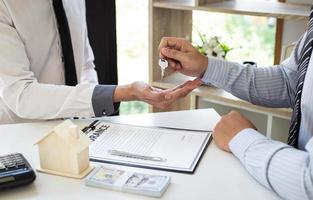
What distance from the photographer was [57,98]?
4.36ft

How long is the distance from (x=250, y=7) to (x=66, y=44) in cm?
92

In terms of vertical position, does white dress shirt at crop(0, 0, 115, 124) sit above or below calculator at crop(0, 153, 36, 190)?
above

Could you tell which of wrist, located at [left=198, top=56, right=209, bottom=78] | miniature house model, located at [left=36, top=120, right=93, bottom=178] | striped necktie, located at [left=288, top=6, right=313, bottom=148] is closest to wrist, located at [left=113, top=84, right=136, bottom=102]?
wrist, located at [left=198, top=56, right=209, bottom=78]

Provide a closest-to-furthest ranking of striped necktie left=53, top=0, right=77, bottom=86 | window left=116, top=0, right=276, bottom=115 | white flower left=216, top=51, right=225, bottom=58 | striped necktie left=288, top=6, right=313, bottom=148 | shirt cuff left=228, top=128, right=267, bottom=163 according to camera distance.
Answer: shirt cuff left=228, top=128, right=267, bottom=163, striped necktie left=288, top=6, right=313, bottom=148, striped necktie left=53, top=0, right=77, bottom=86, white flower left=216, top=51, right=225, bottom=58, window left=116, top=0, right=276, bottom=115

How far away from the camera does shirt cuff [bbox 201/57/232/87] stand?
1368 mm

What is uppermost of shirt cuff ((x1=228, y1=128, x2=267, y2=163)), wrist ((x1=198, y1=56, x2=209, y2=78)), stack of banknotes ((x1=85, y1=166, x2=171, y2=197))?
wrist ((x1=198, y1=56, x2=209, y2=78))

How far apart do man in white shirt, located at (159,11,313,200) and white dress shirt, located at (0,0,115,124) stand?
0.30 metres

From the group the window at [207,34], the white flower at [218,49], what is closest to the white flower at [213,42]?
the white flower at [218,49]

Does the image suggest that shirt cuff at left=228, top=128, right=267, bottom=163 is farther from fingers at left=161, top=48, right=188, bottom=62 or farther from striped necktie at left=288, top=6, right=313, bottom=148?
fingers at left=161, top=48, right=188, bottom=62

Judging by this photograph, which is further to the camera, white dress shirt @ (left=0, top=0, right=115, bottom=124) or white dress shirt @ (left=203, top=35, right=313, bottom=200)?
white dress shirt @ (left=0, top=0, right=115, bottom=124)

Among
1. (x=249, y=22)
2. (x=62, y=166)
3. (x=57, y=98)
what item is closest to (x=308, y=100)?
(x=62, y=166)

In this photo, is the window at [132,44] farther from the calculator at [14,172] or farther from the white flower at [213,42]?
the calculator at [14,172]

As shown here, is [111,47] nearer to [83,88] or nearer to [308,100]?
[83,88]

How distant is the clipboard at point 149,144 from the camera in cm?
104
